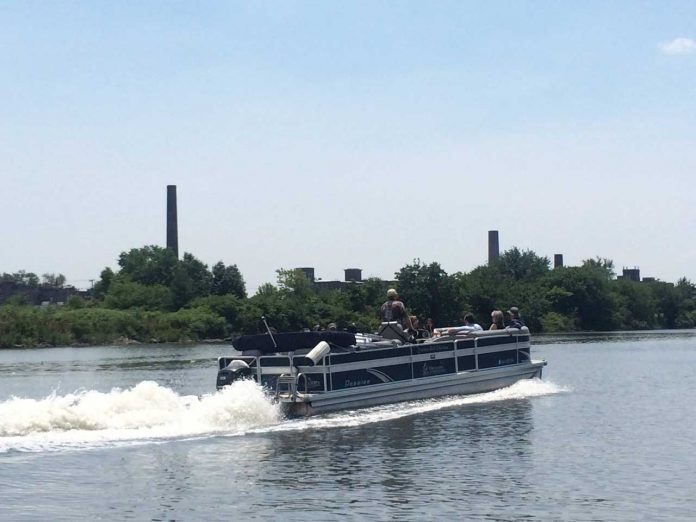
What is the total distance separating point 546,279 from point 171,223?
42.3 m

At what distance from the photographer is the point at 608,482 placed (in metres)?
16.3

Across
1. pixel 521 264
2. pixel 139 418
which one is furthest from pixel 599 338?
pixel 139 418

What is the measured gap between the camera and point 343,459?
18109 mm

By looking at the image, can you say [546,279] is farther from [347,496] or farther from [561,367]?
[347,496]

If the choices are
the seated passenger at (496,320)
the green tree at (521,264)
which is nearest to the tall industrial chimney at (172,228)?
the green tree at (521,264)

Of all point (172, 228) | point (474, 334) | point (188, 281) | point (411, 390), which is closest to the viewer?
point (411, 390)

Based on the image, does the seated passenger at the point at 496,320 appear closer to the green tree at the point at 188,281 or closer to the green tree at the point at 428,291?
the green tree at the point at 428,291

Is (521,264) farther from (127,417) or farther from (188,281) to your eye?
(127,417)

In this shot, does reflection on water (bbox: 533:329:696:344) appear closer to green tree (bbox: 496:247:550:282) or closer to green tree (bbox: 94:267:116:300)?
green tree (bbox: 496:247:550:282)

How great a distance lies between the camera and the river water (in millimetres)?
14523

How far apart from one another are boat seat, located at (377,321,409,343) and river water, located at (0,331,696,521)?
6.12 feet

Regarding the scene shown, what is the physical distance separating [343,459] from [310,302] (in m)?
82.6

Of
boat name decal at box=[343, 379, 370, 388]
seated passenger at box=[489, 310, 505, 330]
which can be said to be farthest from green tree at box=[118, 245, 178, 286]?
boat name decal at box=[343, 379, 370, 388]

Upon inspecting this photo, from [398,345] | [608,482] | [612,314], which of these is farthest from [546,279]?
[608,482]
